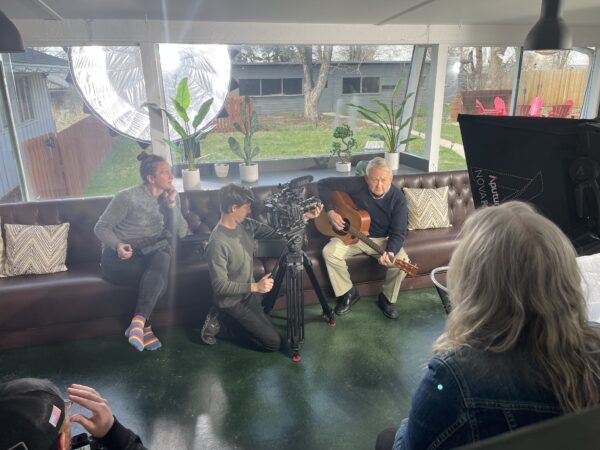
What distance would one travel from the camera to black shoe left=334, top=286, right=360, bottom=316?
10.3 feet

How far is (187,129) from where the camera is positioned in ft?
14.1

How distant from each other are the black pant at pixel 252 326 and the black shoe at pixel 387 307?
0.88 meters

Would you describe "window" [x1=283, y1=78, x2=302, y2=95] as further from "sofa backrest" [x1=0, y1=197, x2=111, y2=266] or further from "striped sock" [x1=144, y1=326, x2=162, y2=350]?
"striped sock" [x1=144, y1=326, x2=162, y2=350]

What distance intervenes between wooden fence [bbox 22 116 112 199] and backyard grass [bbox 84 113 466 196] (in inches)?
4.4

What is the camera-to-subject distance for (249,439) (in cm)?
201

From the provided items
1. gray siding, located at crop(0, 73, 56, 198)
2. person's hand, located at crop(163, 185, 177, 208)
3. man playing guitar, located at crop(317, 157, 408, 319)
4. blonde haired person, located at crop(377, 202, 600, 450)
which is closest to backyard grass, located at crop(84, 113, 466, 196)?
gray siding, located at crop(0, 73, 56, 198)

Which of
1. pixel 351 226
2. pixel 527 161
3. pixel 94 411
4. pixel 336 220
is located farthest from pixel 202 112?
pixel 527 161

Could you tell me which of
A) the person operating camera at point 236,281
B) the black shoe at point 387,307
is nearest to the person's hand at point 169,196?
the person operating camera at point 236,281

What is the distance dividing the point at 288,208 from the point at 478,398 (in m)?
1.85

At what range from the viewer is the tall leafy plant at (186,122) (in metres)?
4.12

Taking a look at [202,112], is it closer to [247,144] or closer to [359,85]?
[247,144]

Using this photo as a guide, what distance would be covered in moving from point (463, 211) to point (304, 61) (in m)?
2.59

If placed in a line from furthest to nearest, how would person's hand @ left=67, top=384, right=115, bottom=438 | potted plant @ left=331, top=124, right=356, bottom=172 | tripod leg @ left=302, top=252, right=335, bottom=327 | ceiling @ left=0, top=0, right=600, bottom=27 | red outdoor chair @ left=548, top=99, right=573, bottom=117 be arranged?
red outdoor chair @ left=548, top=99, right=573, bottom=117 < potted plant @ left=331, top=124, right=356, bottom=172 < ceiling @ left=0, top=0, right=600, bottom=27 < tripod leg @ left=302, top=252, right=335, bottom=327 < person's hand @ left=67, top=384, right=115, bottom=438

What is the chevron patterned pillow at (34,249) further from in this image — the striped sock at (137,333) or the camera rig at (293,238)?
the camera rig at (293,238)
